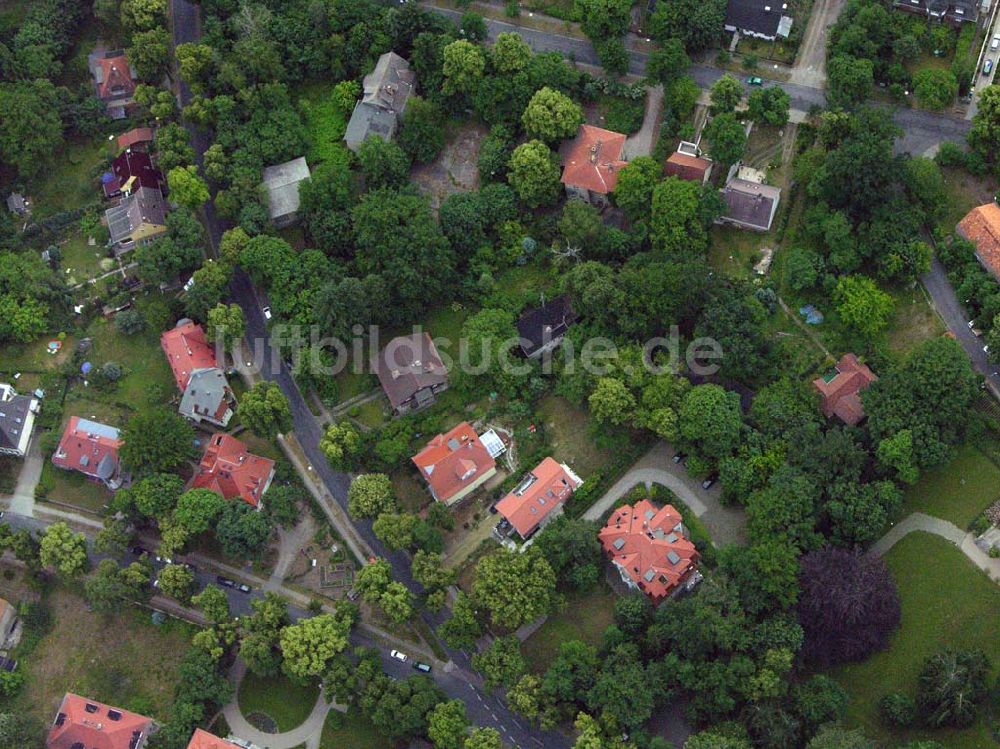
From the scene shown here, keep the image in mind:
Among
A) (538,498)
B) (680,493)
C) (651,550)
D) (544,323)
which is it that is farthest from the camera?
(544,323)

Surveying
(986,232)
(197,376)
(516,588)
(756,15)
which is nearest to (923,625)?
(516,588)

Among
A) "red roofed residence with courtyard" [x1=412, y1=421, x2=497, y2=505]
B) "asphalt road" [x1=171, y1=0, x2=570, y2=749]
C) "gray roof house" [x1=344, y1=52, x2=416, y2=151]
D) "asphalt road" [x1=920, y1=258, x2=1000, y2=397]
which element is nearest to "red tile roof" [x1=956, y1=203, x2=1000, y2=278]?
"asphalt road" [x1=920, y1=258, x2=1000, y2=397]

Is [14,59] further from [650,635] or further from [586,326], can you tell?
[650,635]

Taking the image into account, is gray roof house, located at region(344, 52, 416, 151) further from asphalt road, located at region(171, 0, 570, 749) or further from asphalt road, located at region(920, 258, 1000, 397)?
asphalt road, located at region(920, 258, 1000, 397)

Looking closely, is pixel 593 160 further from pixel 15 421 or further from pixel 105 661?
pixel 105 661

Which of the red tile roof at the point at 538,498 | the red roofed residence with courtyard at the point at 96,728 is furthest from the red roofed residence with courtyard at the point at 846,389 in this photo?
the red roofed residence with courtyard at the point at 96,728
